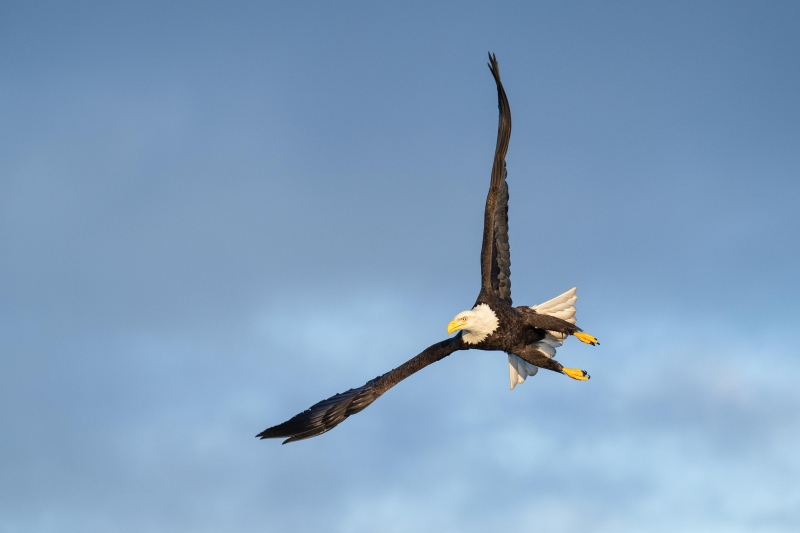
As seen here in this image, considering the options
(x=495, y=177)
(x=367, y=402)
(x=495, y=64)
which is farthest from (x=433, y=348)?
(x=495, y=64)

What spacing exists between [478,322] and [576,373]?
142cm

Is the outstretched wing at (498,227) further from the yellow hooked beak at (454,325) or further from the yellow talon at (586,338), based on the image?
the yellow talon at (586,338)

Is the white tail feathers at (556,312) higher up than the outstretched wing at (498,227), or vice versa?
the outstretched wing at (498,227)

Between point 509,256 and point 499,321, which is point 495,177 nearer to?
point 509,256

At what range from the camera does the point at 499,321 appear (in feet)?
46.0

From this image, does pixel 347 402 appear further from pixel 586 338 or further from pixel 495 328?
pixel 586 338

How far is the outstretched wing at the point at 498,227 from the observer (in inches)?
567

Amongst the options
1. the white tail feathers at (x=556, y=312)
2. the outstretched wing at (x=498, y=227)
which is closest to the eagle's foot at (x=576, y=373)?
the white tail feathers at (x=556, y=312)

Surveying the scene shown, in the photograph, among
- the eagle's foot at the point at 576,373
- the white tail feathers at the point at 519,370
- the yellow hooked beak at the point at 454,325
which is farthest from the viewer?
the white tail feathers at the point at 519,370


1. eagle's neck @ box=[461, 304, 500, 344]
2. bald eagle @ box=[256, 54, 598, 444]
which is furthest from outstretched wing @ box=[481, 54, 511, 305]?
eagle's neck @ box=[461, 304, 500, 344]

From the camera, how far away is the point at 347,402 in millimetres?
14516

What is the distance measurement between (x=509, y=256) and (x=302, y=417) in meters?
3.45

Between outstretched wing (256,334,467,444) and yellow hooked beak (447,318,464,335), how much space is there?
1.76 feet

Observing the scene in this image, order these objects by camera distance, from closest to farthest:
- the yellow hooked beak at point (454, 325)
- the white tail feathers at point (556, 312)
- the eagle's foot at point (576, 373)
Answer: the yellow hooked beak at point (454, 325)
the eagle's foot at point (576, 373)
the white tail feathers at point (556, 312)
